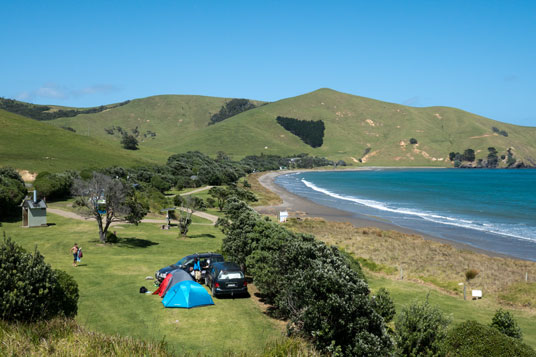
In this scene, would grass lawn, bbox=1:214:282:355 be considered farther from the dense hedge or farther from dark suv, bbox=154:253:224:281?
dark suv, bbox=154:253:224:281

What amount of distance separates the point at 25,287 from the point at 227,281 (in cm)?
961

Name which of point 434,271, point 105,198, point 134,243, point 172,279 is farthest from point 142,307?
point 434,271

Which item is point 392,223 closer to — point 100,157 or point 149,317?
point 149,317

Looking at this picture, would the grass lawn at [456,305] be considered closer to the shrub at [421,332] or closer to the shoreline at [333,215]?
the shrub at [421,332]

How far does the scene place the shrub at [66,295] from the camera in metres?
13.2

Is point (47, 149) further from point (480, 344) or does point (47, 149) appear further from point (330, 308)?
point (480, 344)

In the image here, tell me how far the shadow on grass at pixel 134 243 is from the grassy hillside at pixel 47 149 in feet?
202

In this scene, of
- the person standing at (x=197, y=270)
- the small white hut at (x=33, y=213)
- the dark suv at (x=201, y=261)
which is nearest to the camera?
the person standing at (x=197, y=270)

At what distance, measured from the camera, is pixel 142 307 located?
57.6ft

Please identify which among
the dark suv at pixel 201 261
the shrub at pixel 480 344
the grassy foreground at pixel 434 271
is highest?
the shrub at pixel 480 344

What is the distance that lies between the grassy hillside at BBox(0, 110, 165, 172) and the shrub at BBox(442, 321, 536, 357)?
89733mm

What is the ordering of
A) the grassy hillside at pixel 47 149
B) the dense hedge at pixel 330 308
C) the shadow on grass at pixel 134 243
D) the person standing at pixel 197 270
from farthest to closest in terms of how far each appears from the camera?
the grassy hillside at pixel 47 149 < the shadow on grass at pixel 134 243 < the person standing at pixel 197 270 < the dense hedge at pixel 330 308

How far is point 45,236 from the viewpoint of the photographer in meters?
33.2

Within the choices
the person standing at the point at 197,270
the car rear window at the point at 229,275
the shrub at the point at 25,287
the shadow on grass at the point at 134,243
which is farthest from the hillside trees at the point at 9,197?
the shrub at the point at 25,287
